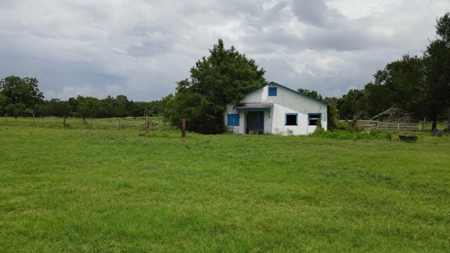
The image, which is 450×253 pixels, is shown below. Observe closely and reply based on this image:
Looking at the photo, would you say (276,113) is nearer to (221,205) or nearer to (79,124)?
(79,124)

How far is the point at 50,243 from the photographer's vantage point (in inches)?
165

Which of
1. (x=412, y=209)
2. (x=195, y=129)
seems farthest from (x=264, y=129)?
(x=412, y=209)

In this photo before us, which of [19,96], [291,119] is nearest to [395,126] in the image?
[291,119]

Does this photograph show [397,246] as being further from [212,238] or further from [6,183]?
[6,183]

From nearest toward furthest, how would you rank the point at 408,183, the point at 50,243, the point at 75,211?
the point at 50,243, the point at 75,211, the point at 408,183

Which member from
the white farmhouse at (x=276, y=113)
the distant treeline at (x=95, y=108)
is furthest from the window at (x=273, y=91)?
the distant treeline at (x=95, y=108)

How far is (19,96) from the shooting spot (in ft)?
240

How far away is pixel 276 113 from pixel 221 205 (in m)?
21.6

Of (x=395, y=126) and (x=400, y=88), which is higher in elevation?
A: (x=400, y=88)

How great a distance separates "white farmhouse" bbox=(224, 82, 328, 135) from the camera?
26.3 m

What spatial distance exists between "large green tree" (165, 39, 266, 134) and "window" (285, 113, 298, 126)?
4.05 metres

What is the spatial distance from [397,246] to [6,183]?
7590 millimetres

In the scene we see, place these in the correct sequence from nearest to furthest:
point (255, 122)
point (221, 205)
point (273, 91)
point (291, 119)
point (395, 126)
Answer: point (221, 205) < point (291, 119) < point (273, 91) < point (255, 122) < point (395, 126)

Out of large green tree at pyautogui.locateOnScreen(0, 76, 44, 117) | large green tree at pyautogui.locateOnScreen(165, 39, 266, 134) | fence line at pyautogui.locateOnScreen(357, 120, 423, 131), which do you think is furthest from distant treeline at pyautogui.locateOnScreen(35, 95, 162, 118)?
fence line at pyautogui.locateOnScreen(357, 120, 423, 131)
